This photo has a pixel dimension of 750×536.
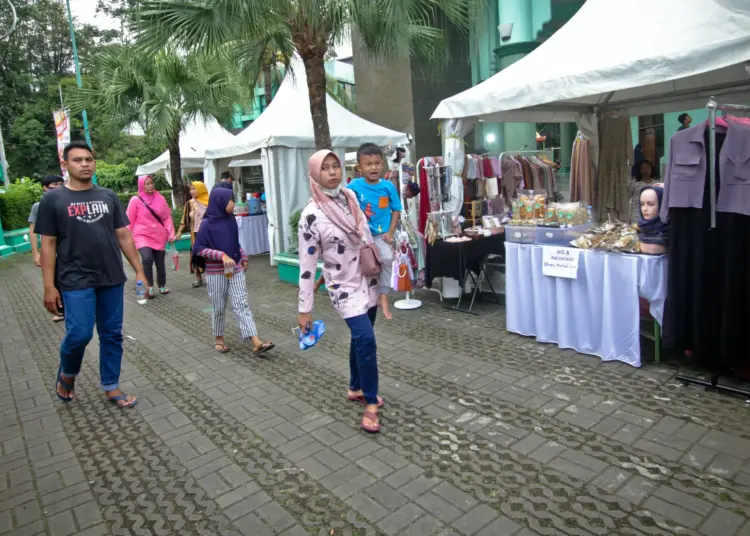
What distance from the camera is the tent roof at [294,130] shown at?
10078mm

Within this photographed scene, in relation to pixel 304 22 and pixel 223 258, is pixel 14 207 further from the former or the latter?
A: pixel 223 258

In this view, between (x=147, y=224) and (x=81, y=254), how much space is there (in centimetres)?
406

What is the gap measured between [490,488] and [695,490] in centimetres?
101

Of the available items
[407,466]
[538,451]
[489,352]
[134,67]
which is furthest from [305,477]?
[134,67]

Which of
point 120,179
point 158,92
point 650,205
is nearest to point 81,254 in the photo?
point 650,205

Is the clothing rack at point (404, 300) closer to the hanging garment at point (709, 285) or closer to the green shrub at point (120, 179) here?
the hanging garment at point (709, 285)

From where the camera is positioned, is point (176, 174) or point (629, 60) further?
point (176, 174)

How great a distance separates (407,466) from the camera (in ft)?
10.1

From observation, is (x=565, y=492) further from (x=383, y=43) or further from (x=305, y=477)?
(x=383, y=43)

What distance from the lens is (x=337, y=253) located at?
338 cm

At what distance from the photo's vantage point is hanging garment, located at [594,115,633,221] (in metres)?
7.24

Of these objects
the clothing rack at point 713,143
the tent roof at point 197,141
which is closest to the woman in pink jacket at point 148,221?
the clothing rack at point 713,143

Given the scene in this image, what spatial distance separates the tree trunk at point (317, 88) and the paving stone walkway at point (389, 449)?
4.30 meters

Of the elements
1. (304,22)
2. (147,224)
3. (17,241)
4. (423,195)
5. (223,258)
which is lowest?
(17,241)
